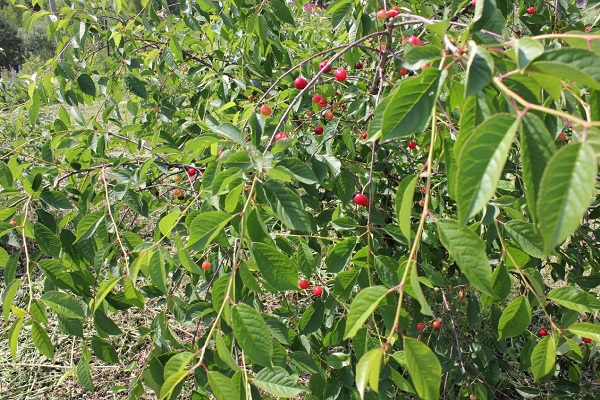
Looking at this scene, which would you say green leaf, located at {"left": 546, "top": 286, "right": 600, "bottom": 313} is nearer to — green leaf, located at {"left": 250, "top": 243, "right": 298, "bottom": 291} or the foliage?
the foliage

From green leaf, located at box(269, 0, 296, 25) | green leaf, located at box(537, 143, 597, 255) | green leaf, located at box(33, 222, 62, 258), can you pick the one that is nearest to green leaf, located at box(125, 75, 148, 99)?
green leaf, located at box(269, 0, 296, 25)

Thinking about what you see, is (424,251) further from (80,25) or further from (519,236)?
(80,25)

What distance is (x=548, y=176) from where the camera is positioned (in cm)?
38

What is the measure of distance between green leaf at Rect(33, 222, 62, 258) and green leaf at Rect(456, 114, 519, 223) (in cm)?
94

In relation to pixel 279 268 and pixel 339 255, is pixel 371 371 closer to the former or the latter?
pixel 279 268

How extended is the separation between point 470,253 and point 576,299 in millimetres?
390

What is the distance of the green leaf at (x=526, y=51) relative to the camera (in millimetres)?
447

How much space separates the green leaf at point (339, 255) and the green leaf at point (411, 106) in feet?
1.53

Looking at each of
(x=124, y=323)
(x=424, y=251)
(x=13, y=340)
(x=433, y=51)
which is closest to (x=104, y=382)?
(x=124, y=323)

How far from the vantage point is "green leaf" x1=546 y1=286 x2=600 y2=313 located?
0.81 m

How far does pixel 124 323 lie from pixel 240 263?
97.0 inches

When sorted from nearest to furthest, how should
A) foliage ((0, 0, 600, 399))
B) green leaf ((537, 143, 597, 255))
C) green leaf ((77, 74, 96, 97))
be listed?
green leaf ((537, 143, 597, 255))
foliage ((0, 0, 600, 399))
green leaf ((77, 74, 96, 97))

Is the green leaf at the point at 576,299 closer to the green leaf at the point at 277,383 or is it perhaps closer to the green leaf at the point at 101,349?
the green leaf at the point at 277,383

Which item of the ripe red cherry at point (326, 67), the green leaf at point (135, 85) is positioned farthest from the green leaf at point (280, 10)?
the green leaf at point (135, 85)
